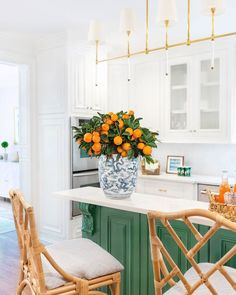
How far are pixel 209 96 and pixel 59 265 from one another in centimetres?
289

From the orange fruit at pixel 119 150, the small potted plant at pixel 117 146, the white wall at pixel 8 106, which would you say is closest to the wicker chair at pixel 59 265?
the small potted plant at pixel 117 146

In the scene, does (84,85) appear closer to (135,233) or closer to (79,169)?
(79,169)

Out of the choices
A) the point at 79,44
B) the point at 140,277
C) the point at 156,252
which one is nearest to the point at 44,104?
the point at 79,44

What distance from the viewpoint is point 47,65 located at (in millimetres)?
4062

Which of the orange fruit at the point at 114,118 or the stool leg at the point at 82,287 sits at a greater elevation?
the orange fruit at the point at 114,118

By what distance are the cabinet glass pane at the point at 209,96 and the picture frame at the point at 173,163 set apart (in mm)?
619

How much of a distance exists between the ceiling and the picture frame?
1.53m

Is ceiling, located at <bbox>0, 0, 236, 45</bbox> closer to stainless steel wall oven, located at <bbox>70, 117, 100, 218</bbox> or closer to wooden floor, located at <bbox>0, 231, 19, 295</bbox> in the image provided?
stainless steel wall oven, located at <bbox>70, 117, 100, 218</bbox>

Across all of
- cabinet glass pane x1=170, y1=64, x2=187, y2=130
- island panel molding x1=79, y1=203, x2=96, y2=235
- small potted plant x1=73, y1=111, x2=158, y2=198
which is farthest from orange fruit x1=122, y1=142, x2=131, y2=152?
cabinet glass pane x1=170, y1=64, x2=187, y2=130

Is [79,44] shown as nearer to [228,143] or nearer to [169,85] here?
[169,85]

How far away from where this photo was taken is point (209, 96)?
3.87m

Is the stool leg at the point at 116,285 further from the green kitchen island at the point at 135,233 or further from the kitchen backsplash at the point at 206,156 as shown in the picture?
the kitchen backsplash at the point at 206,156

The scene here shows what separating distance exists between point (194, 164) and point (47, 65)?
2.28 meters

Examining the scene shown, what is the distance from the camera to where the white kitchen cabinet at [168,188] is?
375 cm
